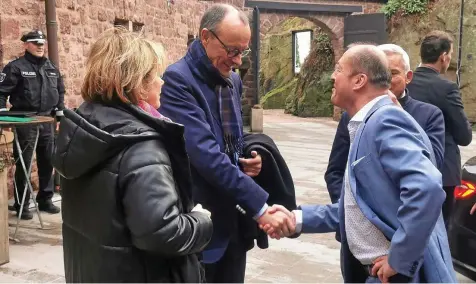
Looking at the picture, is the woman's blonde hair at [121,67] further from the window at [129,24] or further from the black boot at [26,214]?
the window at [129,24]

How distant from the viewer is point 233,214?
8.99ft

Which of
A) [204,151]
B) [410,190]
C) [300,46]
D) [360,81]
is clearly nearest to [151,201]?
[204,151]

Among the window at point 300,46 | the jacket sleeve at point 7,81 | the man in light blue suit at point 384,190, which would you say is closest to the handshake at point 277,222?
the man in light blue suit at point 384,190

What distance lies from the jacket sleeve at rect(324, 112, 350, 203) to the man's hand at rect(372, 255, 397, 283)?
2.89ft

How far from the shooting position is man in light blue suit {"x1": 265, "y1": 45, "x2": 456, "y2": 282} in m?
1.99

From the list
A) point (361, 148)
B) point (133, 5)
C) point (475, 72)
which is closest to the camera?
point (361, 148)

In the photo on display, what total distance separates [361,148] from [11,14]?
A: 5.84 meters

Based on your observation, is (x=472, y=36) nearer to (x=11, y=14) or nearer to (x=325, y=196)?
(x=325, y=196)

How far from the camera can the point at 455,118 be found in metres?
3.82

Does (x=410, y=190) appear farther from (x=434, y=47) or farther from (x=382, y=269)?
(x=434, y=47)

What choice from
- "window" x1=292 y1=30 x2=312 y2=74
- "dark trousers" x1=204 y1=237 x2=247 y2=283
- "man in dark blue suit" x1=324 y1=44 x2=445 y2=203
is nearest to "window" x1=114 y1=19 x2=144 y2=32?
"man in dark blue suit" x1=324 y1=44 x2=445 y2=203

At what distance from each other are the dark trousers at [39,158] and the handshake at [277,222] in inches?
164

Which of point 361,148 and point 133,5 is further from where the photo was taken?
point 133,5

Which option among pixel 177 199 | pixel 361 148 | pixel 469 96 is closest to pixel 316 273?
pixel 361 148
